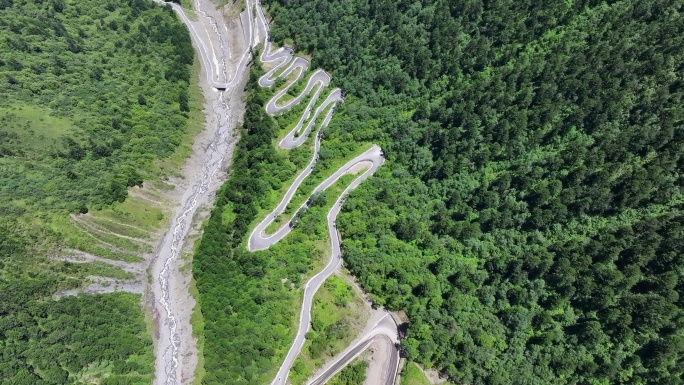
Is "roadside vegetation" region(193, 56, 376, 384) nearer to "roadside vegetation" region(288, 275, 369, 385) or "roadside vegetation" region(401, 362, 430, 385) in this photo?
"roadside vegetation" region(288, 275, 369, 385)

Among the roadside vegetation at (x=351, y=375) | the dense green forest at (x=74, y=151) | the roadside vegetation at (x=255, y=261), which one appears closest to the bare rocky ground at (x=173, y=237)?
the dense green forest at (x=74, y=151)

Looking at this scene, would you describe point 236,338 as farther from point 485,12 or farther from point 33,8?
point 33,8

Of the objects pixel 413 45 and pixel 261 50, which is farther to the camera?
pixel 261 50

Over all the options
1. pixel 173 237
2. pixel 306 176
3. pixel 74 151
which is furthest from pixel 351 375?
pixel 74 151

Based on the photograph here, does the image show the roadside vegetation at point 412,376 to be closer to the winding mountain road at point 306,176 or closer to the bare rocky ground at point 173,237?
the winding mountain road at point 306,176

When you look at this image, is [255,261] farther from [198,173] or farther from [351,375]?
[198,173]

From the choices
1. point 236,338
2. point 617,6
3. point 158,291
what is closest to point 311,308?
point 236,338

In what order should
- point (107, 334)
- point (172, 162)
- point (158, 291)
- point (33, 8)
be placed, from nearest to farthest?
point (107, 334), point (158, 291), point (172, 162), point (33, 8)
